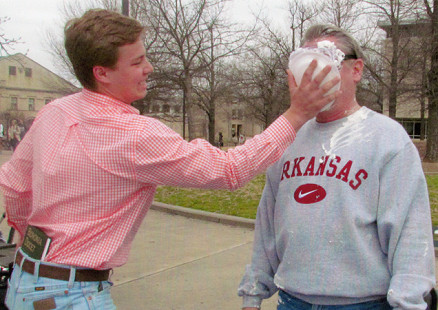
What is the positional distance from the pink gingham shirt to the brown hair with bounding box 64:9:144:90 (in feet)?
0.45

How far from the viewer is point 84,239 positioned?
164cm

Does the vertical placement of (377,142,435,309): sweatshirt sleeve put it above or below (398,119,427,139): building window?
below

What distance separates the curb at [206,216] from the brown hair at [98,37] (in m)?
5.65

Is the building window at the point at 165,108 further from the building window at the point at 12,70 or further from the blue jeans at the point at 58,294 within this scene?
the building window at the point at 12,70

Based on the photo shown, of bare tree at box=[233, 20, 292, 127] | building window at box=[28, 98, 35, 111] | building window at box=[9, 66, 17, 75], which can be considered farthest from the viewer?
building window at box=[28, 98, 35, 111]

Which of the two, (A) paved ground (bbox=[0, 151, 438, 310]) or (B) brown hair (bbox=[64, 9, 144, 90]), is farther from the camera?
(A) paved ground (bbox=[0, 151, 438, 310])

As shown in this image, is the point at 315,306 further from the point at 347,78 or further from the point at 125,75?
the point at 125,75

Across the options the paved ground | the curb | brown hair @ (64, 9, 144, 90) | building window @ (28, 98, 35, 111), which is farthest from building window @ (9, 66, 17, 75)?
brown hair @ (64, 9, 144, 90)

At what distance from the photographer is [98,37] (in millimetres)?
1633

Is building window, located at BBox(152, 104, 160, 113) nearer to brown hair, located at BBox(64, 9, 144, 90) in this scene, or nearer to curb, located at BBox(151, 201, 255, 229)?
curb, located at BBox(151, 201, 255, 229)

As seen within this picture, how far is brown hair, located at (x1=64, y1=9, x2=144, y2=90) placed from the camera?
5.37 feet

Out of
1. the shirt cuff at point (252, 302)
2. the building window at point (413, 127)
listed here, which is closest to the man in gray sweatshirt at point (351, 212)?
the shirt cuff at point (252, 302)

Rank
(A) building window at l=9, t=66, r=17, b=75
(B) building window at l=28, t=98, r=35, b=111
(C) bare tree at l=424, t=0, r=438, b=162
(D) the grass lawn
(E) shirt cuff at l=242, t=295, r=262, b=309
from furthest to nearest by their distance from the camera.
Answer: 1. (B) building window at l=28, t=98, r=35, b=111
2. (A) building window at l=9, t=66, r=17, b=75
3. (C) bare tree at l=424, t=0, r=438, b=162
4. (D) the grass lawn
5. (E) shirt cuff at l=242, t=295, r=262, b=309

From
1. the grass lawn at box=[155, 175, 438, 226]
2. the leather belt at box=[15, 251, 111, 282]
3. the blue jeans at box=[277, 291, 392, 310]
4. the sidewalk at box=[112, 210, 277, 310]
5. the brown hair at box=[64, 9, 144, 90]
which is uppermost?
the brown hair at box=[64, 9, 144, 90]
